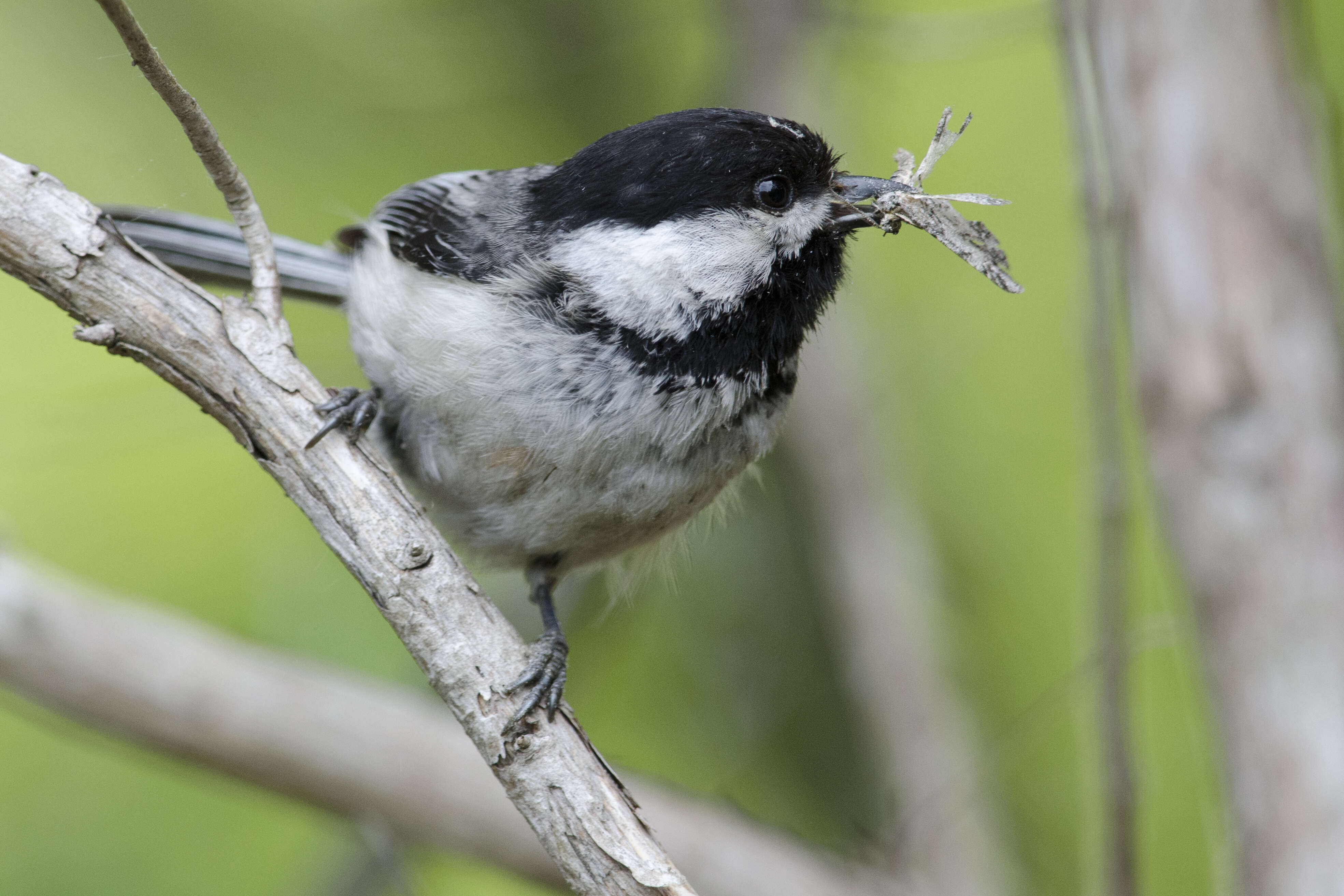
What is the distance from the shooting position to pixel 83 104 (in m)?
2.89

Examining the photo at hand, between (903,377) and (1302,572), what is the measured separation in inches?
71.3

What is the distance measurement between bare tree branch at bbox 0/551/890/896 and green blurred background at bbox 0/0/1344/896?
0.29 meters

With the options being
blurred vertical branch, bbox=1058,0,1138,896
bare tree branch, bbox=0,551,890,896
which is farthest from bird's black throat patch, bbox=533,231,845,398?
bare tree branch, bbox=0,551,890,896

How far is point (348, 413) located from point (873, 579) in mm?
2170

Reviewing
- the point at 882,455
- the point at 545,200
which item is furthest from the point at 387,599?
the point at 882,455

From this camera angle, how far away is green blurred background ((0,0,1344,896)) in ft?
9.52

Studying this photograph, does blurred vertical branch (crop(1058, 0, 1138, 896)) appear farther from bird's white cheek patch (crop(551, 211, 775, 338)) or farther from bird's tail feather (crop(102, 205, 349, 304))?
bird's tail feather (crop(102, 205, 349, 304))

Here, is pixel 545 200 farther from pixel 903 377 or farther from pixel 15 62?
pixel 903 377

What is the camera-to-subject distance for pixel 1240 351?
6.84 feet

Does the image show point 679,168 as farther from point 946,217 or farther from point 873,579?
point 873,579

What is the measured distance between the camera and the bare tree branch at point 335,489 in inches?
57.8

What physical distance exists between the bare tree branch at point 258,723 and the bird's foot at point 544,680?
2.61 ft

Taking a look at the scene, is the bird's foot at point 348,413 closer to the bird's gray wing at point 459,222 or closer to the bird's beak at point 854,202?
the bird's gray wing at point 459,222

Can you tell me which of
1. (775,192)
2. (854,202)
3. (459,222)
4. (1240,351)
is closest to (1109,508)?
(1240,351)
